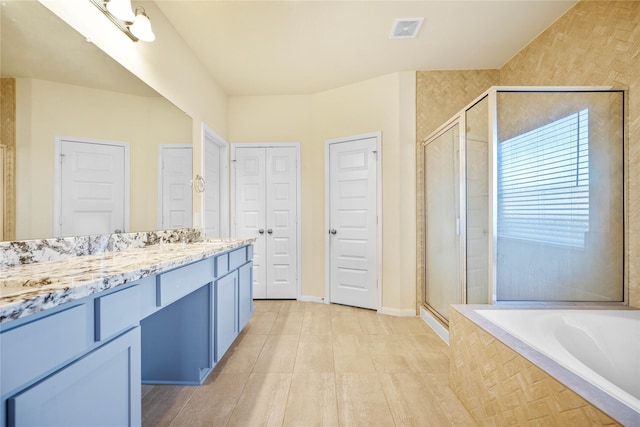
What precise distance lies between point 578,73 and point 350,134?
2020mm

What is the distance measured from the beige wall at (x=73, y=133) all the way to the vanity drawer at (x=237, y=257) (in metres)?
0.57

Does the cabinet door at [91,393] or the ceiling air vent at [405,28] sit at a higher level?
the ceiling air vent at [405,28]

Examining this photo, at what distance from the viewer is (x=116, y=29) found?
1.69m

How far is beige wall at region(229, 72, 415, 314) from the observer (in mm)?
3125

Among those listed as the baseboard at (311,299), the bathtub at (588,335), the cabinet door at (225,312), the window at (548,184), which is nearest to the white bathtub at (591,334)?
the bathtub at (588,335)

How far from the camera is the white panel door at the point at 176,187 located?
2096 mm

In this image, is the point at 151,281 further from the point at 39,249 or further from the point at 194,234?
the point at 194,234

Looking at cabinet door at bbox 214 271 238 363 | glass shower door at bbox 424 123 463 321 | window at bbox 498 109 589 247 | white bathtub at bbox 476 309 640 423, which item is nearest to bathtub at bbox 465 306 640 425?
white bathtub at bbox 476 309 640 423

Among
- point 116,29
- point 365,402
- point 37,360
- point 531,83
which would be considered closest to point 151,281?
point 37,360

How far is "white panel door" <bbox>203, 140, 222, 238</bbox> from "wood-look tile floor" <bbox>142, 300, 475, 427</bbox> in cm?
122

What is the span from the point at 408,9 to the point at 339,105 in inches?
54.7

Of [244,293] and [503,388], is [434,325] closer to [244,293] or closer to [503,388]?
[503,388]

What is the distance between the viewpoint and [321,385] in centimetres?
177

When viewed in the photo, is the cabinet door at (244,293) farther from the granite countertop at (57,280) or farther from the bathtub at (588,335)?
the bathtub at (588,335)
